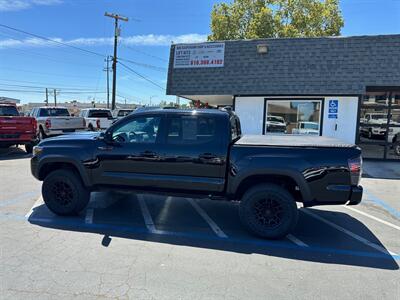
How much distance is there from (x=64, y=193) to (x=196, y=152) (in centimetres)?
241

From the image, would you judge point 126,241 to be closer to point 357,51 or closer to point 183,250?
point 183,250

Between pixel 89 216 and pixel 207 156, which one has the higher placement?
pixel 207 156

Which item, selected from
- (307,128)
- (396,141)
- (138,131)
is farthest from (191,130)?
(396,141)

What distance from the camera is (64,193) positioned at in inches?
209

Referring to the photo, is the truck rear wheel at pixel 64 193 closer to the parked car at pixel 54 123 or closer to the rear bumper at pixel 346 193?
the rear bumper at pixel 346 193

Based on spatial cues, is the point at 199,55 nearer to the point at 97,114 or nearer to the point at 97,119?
the point at 97,119

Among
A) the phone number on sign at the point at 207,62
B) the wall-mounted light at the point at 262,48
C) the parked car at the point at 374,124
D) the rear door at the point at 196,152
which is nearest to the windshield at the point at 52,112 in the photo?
the phone number on sign at the point at 207,62

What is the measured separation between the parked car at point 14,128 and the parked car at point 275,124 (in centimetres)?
964

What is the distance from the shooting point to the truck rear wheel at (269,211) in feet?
14.7

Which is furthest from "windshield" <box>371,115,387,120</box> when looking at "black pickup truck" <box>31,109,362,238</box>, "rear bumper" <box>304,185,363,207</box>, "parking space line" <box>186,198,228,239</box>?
"parking space line" <box>186,198,228,239</box>

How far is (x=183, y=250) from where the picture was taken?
4.17m

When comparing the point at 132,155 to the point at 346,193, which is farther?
the point at 132,155

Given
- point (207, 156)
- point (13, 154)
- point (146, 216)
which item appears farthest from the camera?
point (13, 154)

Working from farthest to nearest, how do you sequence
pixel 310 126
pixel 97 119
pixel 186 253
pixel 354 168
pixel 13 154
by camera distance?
pixel 97 119, pixel 13 154, pixel 310 126, pixel 354 168, pixel 186 253
